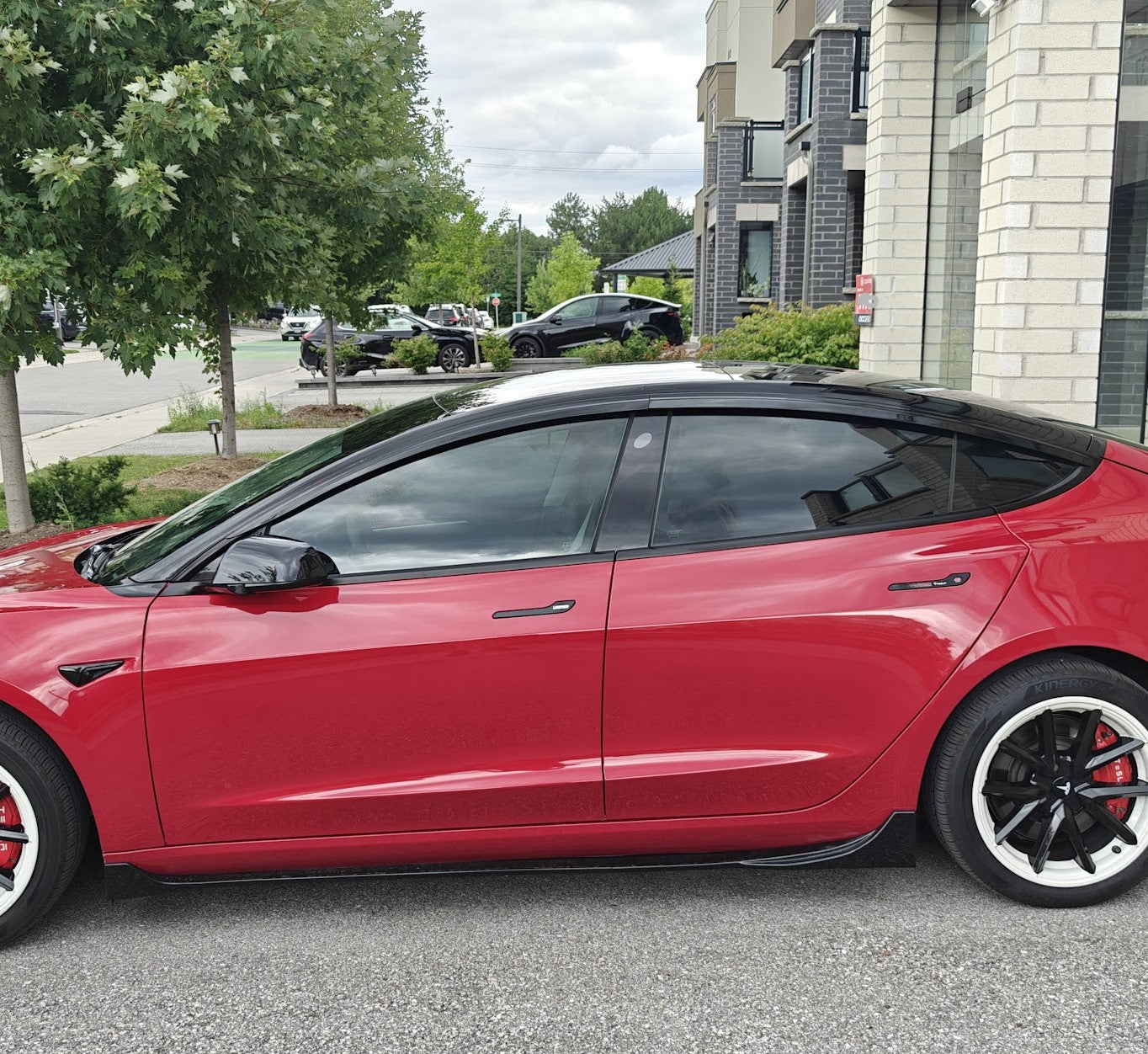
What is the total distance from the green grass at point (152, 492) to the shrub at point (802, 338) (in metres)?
5.97

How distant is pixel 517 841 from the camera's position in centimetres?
344

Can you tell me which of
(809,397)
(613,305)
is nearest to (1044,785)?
(809,397)

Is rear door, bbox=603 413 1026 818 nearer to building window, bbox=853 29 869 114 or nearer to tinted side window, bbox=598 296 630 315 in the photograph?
building window, bbox=853 29 869 114

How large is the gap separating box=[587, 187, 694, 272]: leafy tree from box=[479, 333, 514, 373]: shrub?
99.4 metres

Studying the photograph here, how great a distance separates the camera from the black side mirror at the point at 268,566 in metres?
3.29

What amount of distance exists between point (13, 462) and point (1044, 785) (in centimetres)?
763

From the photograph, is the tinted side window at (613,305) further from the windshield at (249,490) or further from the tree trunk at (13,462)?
the windshield at (249,490)

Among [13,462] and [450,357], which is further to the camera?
[450,357]

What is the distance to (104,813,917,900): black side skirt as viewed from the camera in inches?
136

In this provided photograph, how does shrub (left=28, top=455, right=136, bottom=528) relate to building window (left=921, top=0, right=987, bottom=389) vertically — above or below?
below

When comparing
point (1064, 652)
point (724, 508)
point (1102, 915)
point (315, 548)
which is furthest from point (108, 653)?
point (1102, 915)

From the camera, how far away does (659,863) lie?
3.49 meters

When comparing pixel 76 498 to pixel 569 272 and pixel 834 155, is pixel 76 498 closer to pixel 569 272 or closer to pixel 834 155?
pixel 834 155

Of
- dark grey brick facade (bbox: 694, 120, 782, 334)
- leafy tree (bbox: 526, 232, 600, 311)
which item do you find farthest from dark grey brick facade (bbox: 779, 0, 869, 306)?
leafy tree (bbox: 526, 232, 600, 311)
